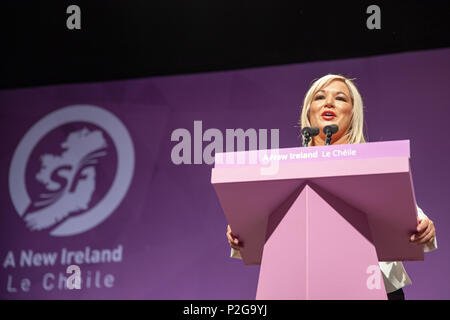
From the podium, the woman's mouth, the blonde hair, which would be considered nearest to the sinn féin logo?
the blonde hair

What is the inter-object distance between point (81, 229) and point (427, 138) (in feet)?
7.43

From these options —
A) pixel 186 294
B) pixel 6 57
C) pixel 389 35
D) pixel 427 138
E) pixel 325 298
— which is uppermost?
pixel 6 57

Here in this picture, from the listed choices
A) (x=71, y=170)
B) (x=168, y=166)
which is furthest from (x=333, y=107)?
(x=71, y=170)

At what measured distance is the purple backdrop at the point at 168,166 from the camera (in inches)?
142

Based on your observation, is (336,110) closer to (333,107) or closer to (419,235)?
(333,107)

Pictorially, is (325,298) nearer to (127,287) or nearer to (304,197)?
(304,197)

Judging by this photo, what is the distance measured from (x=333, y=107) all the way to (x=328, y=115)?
4 cm

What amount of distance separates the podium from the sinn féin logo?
2536 mm

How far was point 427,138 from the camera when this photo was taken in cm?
355

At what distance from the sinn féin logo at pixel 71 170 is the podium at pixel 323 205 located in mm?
2536

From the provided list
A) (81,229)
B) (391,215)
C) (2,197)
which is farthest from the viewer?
(2,197)

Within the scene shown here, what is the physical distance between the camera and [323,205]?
159 centimetres

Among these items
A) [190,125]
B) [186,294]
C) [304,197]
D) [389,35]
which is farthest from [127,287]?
[304,197]

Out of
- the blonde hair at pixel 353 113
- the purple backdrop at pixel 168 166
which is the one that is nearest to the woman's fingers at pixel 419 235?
the blonde hair at pixel 353 113
